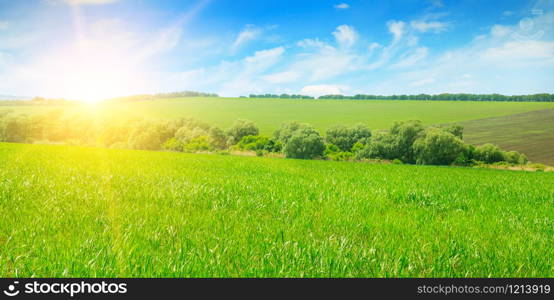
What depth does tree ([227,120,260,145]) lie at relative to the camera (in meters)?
86.0

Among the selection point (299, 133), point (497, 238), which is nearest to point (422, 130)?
point (299, 133)

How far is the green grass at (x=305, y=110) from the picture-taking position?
Answer: 4473 inches

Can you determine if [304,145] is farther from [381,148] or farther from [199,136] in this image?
[199,136]

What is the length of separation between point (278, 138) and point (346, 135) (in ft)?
59.2

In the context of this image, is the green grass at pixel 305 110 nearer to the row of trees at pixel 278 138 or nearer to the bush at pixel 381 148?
the row of trees at pixel 278 138

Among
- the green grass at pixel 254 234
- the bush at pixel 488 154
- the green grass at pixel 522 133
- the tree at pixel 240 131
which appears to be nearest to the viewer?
the green grass at pixel 254 234

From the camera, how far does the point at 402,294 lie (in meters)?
3.03

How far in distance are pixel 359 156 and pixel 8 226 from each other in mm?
76645

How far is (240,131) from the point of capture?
86.3 m

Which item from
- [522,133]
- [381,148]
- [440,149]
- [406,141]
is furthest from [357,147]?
[522,133]

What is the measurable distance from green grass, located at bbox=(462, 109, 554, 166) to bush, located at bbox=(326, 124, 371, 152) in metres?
32.6

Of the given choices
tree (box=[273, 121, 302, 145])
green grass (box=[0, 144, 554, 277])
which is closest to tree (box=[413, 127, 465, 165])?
tree (box=[273, 121, 302, 145])

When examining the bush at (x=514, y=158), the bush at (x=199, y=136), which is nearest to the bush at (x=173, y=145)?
the bush at (x=199, y=136)

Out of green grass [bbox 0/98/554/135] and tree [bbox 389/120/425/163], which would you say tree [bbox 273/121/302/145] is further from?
tree [bbox 389/120/425/163]
